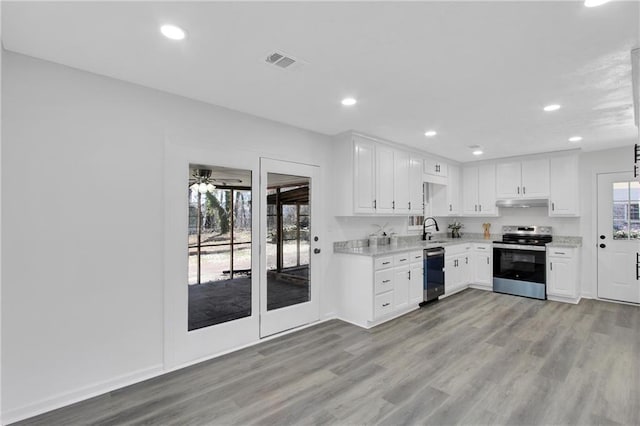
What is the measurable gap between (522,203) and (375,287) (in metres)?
3.63

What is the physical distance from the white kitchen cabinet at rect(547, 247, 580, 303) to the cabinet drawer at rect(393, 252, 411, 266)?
2.61 metres

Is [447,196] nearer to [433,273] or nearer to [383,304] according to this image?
[433,273]

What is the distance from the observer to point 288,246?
381cm

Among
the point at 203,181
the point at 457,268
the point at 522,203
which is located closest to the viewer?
the point at 203,181

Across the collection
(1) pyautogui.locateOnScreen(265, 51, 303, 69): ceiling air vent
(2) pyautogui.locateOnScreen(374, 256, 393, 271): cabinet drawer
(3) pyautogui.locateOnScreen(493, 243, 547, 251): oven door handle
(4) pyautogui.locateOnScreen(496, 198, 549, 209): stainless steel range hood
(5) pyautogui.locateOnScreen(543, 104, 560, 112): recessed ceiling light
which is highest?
(1) pyautogui.locateOnScreen(265, 51, 303, 69): ceiling air vent

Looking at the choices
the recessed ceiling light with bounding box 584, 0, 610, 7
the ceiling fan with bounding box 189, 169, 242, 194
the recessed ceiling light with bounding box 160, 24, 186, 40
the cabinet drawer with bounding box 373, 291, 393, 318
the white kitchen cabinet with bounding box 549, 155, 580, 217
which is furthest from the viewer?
the white kitchen cabinet with bounding box 549, 155, 580, 217

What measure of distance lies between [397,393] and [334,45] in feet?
8.67

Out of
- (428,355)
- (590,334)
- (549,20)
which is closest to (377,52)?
(549,20)

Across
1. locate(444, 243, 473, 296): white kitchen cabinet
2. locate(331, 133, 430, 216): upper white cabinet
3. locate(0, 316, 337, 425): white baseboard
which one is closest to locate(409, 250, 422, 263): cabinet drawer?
locate(331, 133, 430, 216): upper white cabinet

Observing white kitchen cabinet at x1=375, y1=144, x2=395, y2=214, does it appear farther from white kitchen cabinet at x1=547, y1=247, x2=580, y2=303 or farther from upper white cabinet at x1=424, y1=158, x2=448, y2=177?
white kitchen cabinet at x1=547, y1=247, x2=580, y2=303

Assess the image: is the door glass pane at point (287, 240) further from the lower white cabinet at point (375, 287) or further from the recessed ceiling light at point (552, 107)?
the recessed ceiling light at point (552, 107)

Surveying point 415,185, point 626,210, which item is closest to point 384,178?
point 415,185

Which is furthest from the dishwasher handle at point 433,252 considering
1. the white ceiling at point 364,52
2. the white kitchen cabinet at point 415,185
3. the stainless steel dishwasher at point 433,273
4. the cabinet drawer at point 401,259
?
the white ceiling at point 364,52

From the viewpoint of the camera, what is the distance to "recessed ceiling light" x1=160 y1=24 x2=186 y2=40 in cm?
188
